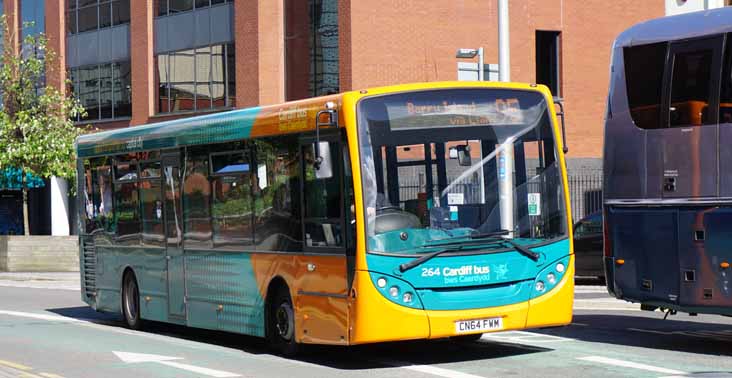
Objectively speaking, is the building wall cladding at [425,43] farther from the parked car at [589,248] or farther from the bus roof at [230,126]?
the bus roof at [230,126]

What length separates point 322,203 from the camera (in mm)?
12812

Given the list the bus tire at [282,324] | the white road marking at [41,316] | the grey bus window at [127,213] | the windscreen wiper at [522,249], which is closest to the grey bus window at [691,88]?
the windscreen wiper at [522,249]

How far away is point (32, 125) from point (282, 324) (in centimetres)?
2780

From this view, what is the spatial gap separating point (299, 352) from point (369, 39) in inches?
995

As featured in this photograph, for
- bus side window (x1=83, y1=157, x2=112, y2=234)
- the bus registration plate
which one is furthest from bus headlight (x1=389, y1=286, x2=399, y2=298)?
bus side window (x1=83, y1=157, x2=112, y2=234)

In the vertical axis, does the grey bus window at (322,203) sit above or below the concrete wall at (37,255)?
above

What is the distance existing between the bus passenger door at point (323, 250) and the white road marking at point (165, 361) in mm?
1060

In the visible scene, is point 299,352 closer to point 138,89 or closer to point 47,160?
point 47,160

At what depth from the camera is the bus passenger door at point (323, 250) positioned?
40.6ft

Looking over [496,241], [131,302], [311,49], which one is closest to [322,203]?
[496,241]

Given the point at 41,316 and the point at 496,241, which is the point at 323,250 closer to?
the point at 496,241

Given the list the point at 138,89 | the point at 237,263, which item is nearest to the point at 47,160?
the point at 138,89

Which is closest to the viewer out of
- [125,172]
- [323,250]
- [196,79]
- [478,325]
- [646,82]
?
[478,325]

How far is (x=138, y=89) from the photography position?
147 ft
